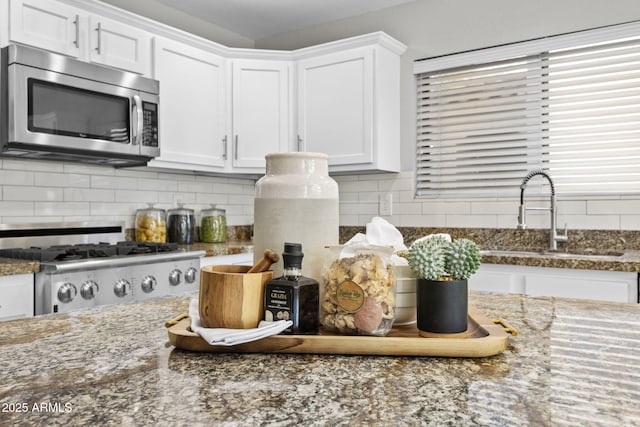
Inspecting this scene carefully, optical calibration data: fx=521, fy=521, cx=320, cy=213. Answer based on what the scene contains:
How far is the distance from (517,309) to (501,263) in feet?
4.90

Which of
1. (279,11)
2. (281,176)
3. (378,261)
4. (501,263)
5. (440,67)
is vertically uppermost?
(279,11)

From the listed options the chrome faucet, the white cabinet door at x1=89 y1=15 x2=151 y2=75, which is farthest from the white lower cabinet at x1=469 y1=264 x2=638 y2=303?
the white cabinet door at x1=89 y1=15 x2=151 y2=75

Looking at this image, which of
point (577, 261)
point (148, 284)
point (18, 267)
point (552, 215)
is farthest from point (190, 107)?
point (577, 261)

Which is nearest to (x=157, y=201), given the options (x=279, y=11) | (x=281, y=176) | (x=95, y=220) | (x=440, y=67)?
(x=95, y=220)

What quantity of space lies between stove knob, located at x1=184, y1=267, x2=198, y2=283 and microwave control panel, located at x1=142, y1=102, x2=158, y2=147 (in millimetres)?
770

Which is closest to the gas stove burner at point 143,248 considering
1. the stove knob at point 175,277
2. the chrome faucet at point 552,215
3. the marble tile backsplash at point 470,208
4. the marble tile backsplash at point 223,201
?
the stove knob at point 175,277

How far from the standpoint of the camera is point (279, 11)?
12.5ft

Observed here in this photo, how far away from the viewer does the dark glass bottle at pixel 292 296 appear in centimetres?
84

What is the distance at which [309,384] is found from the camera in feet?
2.26

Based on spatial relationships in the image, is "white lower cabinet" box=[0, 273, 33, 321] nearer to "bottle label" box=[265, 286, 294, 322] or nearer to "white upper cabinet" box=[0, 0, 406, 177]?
"white upper cabinet" box=[0, 0, 406, 177]

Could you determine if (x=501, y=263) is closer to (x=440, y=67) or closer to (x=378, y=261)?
(x=440, y=67)

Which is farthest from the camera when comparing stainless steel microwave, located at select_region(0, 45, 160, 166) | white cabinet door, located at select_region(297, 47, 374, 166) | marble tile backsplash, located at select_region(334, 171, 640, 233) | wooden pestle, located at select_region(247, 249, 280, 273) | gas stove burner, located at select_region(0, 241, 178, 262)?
white cabinet door, located at select_region(297, 47, 374, 166)

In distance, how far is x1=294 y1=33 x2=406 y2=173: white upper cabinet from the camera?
344cm

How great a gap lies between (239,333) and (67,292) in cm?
176
